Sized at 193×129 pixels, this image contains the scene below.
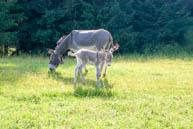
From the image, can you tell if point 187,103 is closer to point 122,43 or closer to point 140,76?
point 140,76

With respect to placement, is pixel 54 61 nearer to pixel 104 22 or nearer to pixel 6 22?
pixel 6 22

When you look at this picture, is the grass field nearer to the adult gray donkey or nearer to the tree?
the adult gray donkey

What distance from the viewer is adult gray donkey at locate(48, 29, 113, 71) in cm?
1155

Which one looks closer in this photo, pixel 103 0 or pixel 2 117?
pixel 2 117

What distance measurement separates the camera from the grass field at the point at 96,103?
17.0 ft

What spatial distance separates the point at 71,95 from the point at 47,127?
2390 mm

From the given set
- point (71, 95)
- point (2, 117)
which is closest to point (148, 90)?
point (71, 95)

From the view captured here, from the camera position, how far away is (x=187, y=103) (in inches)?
256

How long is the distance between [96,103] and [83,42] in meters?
5.81

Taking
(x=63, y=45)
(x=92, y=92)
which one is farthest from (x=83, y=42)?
(x=92, y=92)

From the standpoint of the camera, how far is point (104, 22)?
69.5 feet

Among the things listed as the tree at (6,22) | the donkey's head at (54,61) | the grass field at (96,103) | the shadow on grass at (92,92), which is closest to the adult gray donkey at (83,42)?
the donkey's head at (54,61)

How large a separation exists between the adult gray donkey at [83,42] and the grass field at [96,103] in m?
2.12

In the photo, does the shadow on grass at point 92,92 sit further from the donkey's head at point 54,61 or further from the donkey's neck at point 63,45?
the donkey's neck at point 63,45
